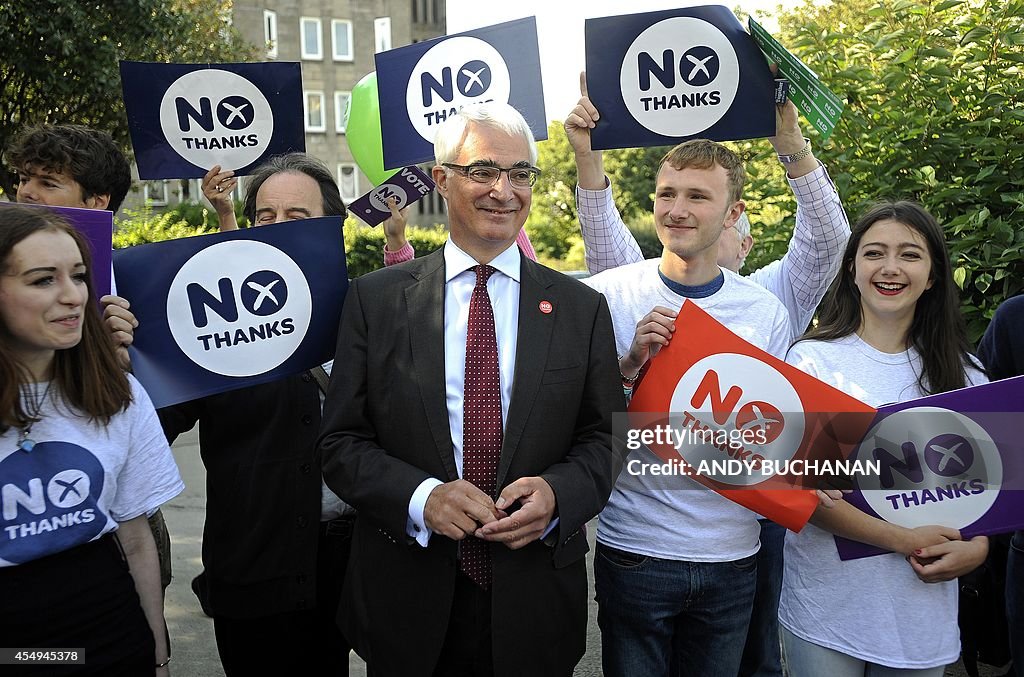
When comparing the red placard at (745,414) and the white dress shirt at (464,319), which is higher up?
the white dress shirt at (464,319)

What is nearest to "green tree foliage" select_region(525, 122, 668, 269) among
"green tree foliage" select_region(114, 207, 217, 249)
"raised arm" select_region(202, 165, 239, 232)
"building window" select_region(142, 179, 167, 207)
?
"building window" select_region(142, 179, 167, 207)

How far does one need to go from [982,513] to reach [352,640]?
192cm

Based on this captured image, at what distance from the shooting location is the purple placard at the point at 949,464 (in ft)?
8.80

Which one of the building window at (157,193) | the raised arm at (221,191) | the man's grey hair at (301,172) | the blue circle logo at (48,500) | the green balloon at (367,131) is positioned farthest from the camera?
the building window at (157,193)

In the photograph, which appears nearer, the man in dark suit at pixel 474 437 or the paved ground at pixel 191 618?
the man in dark suit at pixel 474 437

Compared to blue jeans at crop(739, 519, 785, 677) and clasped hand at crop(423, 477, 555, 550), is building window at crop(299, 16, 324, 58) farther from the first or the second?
clasped hand at crop(423, 477, 555, 550)

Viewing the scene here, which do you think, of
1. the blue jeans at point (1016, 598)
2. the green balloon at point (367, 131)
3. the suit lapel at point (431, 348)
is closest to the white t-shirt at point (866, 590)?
the blue jeans at point (1016, 598)

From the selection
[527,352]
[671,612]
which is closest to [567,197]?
[671,612]

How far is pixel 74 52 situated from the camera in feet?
36.8

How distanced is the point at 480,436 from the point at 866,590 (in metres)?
1.24

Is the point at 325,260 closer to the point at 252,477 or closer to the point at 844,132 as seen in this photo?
the point at 252,477

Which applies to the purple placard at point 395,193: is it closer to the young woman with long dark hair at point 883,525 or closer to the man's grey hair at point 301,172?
the man's grey hair at point 301,172

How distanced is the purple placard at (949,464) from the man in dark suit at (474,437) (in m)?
0.83

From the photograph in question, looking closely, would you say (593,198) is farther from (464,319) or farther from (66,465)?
(66,465)
